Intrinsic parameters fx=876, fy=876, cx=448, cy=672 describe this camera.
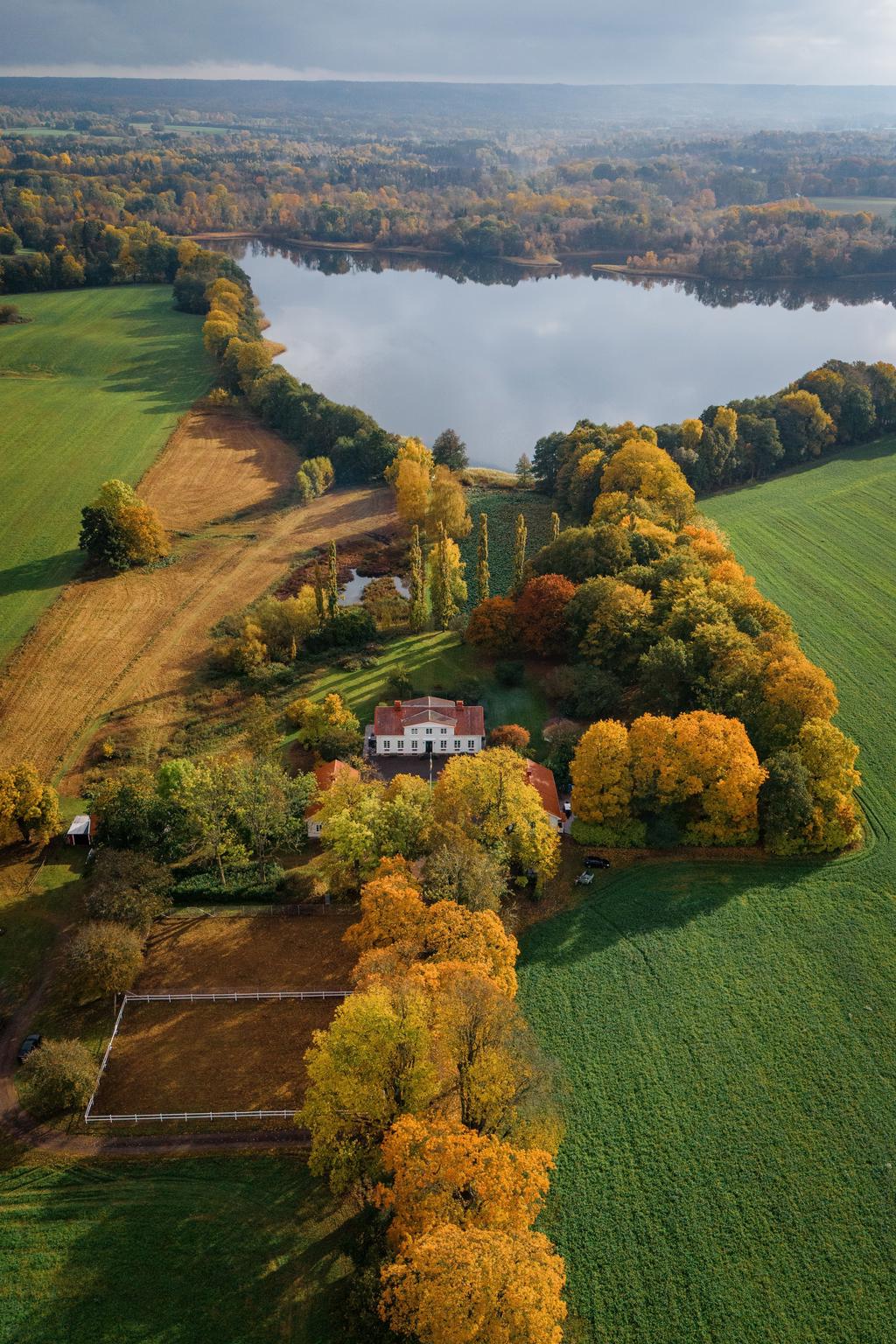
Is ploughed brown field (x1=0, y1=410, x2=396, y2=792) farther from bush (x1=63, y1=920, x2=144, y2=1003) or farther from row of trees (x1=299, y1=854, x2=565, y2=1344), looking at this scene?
row of trees (x1=299, y1=854, x2=565, y2=1344)

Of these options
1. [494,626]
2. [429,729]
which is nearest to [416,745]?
[429,729]

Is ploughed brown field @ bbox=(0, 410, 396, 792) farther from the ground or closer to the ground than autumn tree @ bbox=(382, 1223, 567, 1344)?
closer to the ground

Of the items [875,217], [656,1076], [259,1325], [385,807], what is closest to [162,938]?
[385,807]

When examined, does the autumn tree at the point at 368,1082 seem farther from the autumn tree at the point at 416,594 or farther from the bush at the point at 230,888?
the autumn tree at the point at 416,594

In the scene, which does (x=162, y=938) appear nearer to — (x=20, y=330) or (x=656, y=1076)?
(x=656, y=1076)

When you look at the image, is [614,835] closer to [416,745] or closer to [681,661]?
[681,661]

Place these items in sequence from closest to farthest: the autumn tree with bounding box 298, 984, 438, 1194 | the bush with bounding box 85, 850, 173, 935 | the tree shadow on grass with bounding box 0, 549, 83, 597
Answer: the autumn tree with bounding box 298, 984, 438, 1194
the bush with bounding box 85, 850, 173, 935
the tree shadow on grass with bounding box 0, 549, 83, 597

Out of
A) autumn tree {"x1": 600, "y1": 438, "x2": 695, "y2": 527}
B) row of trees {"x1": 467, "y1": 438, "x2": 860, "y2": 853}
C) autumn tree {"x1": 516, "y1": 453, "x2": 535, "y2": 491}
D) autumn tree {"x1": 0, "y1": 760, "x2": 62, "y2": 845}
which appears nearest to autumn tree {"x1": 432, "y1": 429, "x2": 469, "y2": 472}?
autumn tree {"x1": 516, "y1": 453, "x2": 535, "y2": 491}
